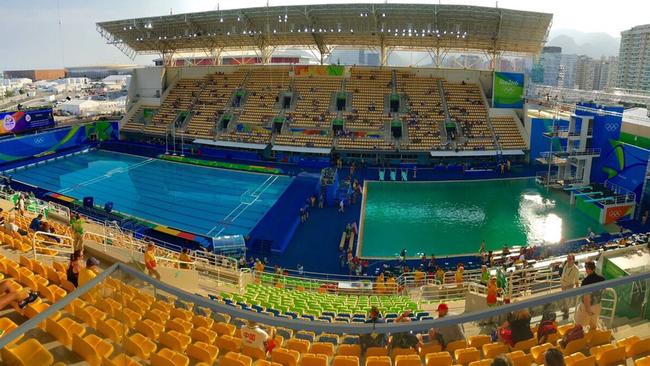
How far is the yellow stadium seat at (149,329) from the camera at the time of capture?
5.94 meters

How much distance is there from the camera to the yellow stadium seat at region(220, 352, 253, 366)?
5.44 metres

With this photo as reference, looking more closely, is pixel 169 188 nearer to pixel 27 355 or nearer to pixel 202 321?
pixel 202 321

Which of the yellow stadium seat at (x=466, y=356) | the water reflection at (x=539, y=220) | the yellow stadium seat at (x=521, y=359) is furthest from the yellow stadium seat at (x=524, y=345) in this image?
the water reflection at (x=539, y=220)

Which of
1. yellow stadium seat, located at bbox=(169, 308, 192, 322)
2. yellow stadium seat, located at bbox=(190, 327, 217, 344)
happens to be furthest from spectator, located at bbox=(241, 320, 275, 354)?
yellow stadium seat, located at bbox=(169, 308, 192, 322)

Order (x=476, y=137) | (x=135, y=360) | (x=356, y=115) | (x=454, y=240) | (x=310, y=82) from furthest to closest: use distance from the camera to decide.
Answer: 1. (x=310, y=82)
2. (x=356, y=115)
3. (x=476, y=137)
4. (x=454, y=240)
5. (x=135, y=360)

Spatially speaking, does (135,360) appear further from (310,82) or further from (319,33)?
(310,82)

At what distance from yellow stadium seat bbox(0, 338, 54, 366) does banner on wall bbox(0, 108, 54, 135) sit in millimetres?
38560

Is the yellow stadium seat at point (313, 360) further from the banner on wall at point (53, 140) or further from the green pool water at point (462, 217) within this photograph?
the banner on wall at point (53, 140)

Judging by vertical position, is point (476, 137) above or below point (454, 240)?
above

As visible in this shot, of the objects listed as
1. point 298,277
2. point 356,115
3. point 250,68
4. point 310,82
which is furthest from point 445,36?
point 298,277

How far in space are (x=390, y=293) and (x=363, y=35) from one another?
26.8 m

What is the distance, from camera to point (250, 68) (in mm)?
43250

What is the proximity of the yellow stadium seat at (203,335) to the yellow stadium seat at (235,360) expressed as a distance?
2.18 ft

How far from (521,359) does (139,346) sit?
14.3 ft
